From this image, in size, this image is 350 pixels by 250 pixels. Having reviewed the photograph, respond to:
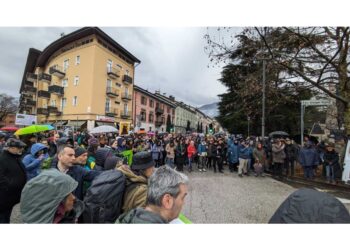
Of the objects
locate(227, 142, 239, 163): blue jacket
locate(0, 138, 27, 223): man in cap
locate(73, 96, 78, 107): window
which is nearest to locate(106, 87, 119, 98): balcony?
locate(73, 96, 78, 107): window

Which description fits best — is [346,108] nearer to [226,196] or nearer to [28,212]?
[226,196]

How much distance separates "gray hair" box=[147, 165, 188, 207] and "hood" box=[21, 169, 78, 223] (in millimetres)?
708

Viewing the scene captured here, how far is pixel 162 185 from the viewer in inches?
64.4

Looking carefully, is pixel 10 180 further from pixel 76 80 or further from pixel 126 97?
pixel 126 97

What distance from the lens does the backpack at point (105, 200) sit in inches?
76.9

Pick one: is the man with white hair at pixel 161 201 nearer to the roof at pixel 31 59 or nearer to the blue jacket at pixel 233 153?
the blue jacket at pixel 233 153

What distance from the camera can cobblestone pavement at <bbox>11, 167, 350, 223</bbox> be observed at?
4656mm

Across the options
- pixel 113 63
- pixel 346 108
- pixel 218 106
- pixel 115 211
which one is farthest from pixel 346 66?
pixel 113 63

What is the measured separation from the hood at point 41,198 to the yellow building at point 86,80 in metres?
27.9

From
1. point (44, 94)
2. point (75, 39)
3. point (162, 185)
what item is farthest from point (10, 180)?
point (44, 94)

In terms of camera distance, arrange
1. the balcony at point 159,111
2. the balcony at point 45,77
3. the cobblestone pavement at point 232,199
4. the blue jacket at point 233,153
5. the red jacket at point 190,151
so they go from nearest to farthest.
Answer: the cobblestone pavement at point 232,199
the blue jacket at point 233,153
the red jacket at point 190,151
the balcony at point 45,77
the balcony at point 159,111

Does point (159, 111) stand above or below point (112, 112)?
above

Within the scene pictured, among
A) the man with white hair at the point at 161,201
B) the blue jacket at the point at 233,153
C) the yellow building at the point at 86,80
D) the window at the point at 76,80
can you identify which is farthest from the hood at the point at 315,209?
the window at the point at 76,80

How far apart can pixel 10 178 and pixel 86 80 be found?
28280 mm
